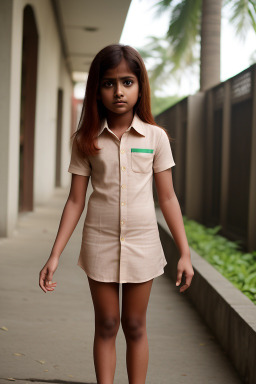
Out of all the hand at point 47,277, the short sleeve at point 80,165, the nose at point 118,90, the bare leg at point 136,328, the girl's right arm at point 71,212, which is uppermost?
the nose at point 118,90

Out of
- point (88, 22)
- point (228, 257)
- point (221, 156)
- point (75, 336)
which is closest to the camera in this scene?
point (75, 336)

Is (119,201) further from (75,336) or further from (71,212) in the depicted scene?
(75,336)

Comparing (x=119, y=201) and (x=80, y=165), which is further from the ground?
(x=80, y=165)

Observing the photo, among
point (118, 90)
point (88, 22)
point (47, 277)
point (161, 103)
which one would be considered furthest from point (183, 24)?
point (161, 103)

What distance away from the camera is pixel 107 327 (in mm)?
2539

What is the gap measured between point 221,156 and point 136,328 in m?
5.56

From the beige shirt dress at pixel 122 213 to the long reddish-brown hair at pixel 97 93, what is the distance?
47 mm

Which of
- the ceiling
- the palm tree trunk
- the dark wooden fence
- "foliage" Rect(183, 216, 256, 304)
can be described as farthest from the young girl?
the ceiling

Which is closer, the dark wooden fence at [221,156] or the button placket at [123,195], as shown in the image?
the button placket at [123,195]

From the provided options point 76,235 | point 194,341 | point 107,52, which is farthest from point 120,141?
point 76,235

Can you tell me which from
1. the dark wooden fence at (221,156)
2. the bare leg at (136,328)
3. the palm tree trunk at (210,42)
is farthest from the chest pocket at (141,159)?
the palm tree trunk at (210,42)

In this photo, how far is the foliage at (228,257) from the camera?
4926mm

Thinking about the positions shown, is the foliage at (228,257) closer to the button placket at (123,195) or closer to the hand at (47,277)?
the button placket at (123,195)

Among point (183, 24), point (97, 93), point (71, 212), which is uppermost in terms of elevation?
point (183, 24)
